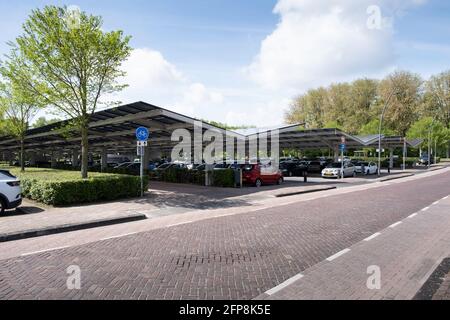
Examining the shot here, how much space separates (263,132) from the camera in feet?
82.5

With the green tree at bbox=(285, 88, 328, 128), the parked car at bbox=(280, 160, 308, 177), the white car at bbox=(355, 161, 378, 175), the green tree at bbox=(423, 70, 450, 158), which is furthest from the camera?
the green tree at bbox=(285, 88, 328, 128)

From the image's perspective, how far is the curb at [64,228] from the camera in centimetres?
805

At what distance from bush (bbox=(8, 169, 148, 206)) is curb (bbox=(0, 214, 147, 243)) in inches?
151

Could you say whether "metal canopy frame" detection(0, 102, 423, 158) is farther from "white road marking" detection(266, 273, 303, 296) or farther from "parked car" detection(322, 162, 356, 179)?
"white road marking" detection(266, 273, 303, 296)

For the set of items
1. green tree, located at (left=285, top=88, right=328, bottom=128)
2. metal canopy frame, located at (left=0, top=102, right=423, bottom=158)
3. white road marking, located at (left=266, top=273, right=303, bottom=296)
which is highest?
green tree, located at (left=285, top=88, right=328, bottom=128)

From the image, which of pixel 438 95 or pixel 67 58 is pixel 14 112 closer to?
pixel 67 58

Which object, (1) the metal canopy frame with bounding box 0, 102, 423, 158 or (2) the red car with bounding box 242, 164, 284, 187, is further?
(2) the red car with bounding box 242, 164, 284, 187

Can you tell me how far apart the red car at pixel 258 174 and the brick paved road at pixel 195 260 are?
36.8ft

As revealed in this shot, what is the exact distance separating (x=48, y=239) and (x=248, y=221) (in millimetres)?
5310

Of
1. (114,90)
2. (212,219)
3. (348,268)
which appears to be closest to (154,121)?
(114,90)

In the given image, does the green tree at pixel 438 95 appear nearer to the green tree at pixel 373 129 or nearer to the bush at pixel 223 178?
the green tree at pixel 373 129

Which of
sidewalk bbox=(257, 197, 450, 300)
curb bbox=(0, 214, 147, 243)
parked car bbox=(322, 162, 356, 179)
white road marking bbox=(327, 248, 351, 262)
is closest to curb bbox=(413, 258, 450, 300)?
sidewalk bbox=(257, 197, 450, 300)

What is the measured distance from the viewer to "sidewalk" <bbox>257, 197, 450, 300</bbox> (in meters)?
4.63
